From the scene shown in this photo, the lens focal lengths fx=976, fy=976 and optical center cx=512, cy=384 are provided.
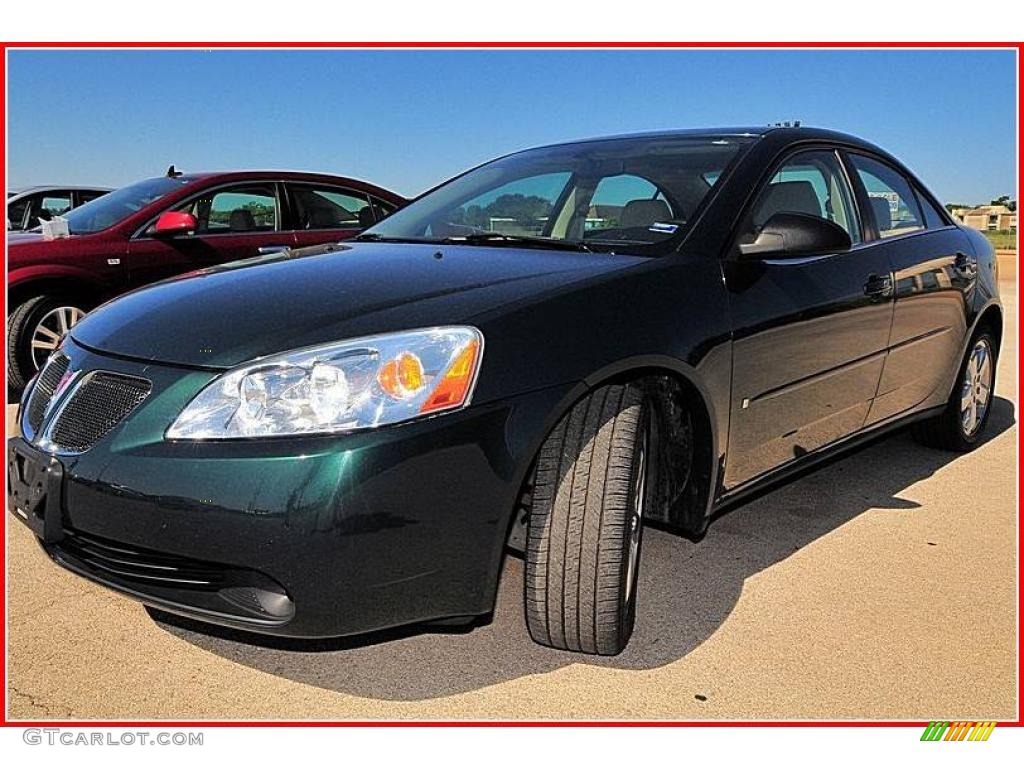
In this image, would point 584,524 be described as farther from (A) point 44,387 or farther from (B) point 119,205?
(B) point 119,205

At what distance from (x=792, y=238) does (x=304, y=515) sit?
1736mm

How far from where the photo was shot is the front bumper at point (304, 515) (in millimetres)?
2119

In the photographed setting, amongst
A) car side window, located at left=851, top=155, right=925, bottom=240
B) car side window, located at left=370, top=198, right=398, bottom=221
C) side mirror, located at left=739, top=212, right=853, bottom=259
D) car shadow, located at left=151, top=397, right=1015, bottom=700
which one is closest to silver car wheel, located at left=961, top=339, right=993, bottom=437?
car side window, located at left=851, top=155, right=925, bottom=240

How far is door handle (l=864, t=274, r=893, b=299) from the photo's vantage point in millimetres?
3615

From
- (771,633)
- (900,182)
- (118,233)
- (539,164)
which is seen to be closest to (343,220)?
(118,233)

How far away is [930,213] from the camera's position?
4461mm

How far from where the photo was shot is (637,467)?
2.56 m

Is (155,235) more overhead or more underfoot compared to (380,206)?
more underfoot

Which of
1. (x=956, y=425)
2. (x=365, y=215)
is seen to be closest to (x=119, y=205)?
(x=365, y=215)

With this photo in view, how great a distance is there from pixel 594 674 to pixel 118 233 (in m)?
4.71

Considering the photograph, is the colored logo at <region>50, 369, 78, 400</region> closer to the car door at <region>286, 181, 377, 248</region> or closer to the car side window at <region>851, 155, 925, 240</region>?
the car side window at <region>851, 155, 925, 240</region>

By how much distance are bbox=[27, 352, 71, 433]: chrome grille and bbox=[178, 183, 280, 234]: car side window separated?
148 inches

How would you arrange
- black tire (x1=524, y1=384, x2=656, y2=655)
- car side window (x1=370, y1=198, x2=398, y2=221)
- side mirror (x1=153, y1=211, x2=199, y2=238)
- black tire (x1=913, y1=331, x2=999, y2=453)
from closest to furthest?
black tire (x1=524, y1=384, x2=656, y2=655), black tire (x1=913, y1=331, x2=999, y2=453), side mirror (x1=153, y1=211, x2=199, y2=238), car side window (x1=370, y1=198, x2=398, y2=221)

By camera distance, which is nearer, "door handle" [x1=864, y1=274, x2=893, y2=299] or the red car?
"door handle" [x1=864, y1=274, x2=893, y2=299]
